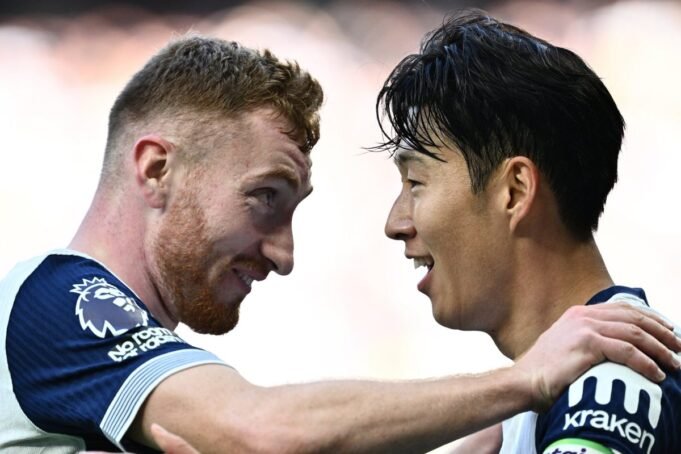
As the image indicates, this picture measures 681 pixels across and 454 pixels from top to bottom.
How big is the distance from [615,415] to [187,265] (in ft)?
3.66

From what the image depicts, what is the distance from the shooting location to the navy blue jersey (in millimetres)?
1909

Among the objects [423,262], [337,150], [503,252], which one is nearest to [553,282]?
[503,252]

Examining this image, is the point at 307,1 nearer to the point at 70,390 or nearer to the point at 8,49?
the point at 8,49

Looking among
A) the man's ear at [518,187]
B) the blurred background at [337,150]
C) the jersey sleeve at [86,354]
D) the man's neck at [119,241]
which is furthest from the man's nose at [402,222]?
the blurred background at [337,150]

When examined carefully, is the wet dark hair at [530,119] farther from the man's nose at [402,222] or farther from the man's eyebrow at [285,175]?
the man's eyebrow at [285,175]

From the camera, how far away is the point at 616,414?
6.32ft

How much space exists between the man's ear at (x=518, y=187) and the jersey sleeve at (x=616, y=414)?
1.21ft

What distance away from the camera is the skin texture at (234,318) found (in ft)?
6.80

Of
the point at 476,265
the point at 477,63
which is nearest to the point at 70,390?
the point at 476,265

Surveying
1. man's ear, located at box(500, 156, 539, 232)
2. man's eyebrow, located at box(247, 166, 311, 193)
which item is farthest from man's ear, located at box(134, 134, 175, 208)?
man's ear, located at box(500, 156, 539, 232)

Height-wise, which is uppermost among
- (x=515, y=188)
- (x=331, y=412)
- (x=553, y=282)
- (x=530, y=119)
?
(x=530, y=119)

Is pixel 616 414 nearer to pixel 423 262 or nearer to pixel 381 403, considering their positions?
pixel 381 403

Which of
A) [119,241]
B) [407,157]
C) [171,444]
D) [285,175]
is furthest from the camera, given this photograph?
[285,175]

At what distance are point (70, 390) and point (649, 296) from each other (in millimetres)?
3579
